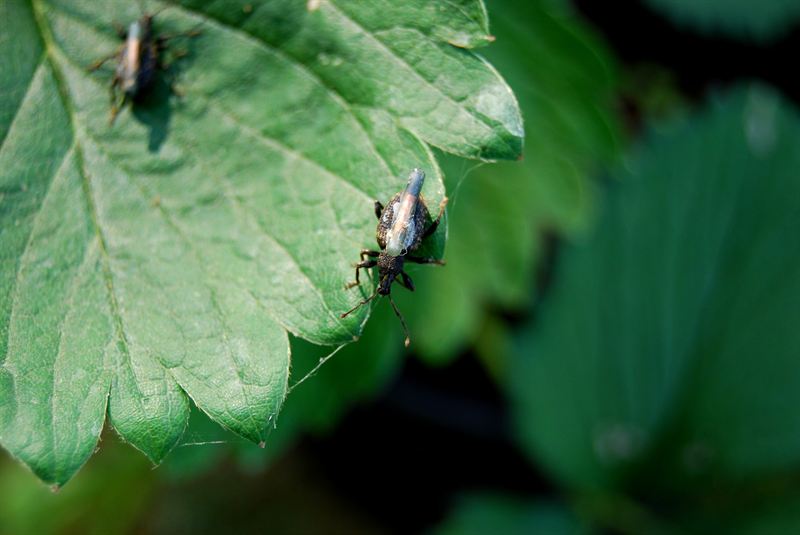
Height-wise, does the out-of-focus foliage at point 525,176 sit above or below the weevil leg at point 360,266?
below

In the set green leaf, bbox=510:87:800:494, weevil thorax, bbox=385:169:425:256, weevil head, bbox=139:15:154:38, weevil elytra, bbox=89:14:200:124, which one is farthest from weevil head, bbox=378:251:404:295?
green leaf, bbox=510:87:800:494

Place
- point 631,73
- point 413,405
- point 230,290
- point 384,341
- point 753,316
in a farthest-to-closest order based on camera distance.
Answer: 1. point 631,73
2. point 413,405
3. point 753,316
4. point 384,341
5. point 230,290

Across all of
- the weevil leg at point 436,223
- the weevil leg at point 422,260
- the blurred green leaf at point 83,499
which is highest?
the weevil leg at point 436,223

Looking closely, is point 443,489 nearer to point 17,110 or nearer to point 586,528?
point 586,528

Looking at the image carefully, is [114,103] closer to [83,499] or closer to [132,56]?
[132,56]

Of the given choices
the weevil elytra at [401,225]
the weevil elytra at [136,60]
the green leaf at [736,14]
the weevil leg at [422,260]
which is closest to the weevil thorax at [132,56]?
the weevil elytra at [136,60]

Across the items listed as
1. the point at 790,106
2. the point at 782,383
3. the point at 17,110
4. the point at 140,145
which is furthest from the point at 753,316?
the point at 17,110

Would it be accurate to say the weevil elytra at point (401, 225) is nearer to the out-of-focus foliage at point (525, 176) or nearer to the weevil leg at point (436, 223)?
the weevil leg at point (436, 223)
